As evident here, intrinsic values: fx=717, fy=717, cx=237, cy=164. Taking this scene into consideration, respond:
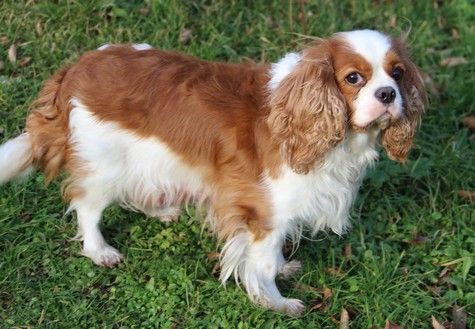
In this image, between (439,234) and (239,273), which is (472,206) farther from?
(239,273)

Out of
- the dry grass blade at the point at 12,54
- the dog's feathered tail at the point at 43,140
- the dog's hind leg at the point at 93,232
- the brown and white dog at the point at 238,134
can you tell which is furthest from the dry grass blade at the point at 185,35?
the dog's hind leg at the point at 93,232

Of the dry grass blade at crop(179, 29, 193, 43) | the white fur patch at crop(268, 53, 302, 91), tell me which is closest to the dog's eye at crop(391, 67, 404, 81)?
the white fur patch at crop(268, 53, 302, 91)

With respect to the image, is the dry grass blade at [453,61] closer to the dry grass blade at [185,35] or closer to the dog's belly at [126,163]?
the dry grass blade at [185,35]

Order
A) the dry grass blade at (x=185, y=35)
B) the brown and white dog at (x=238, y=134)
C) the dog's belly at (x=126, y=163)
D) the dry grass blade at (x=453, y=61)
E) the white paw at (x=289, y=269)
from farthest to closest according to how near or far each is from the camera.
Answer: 1. the dry grass blade at (x=453, y=61)
2. the dry grass blade at (x=185, y=35)
3. the white paw at (x=289, y=269)
4. the dog's belly at (x=126, y=163)
5. the brown and white dog at (x=238, y=134)

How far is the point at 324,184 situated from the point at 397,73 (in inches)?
24.9

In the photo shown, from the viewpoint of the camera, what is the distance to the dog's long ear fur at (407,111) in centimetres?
332

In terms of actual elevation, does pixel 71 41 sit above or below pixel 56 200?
above

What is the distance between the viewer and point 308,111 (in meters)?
3.19

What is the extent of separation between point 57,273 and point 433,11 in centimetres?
374

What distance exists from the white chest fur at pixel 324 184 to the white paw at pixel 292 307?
0.45 metres

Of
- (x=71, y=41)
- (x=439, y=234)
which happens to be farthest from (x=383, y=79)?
(x=71, y=41)

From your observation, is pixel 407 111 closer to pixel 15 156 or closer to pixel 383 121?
pixel 383 121

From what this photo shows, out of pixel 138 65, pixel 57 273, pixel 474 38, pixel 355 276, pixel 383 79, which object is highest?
pixel 383 79

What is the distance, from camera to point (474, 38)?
18.2 feet
